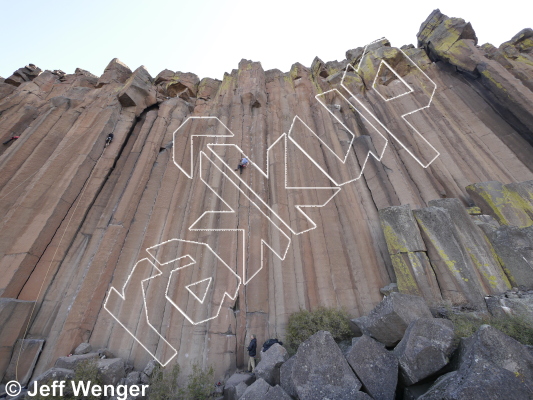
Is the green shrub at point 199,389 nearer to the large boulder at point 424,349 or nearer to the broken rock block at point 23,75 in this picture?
the large boulder at point 424,349

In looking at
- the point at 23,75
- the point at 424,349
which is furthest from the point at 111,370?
the point at 23,75

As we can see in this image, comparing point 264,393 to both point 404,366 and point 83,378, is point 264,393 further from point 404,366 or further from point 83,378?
point 83,378

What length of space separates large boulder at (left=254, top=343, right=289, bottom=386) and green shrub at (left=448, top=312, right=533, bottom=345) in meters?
3.53

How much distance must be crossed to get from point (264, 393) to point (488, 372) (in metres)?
3.43

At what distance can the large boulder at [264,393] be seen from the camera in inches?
170

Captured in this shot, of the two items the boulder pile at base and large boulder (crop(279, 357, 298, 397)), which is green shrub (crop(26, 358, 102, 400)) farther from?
large boulder (crop(279, 357, 298, 397))

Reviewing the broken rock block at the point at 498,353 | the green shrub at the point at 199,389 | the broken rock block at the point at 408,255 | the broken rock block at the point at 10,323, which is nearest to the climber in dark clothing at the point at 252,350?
the green shrub at the point at 199,389

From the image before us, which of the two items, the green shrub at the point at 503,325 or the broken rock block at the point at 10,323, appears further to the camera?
the broken rock block at the point at 10,323

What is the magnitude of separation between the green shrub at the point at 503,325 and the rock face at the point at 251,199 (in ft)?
2.37

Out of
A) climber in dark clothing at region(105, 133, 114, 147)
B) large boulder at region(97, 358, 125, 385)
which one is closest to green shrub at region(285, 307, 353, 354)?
large boulder at region(97, 358, 125, 385)

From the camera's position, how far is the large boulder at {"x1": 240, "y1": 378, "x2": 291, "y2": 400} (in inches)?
170

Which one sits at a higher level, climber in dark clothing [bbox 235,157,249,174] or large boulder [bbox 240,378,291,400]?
climber in dark clothing [bbox 235,157,249,174]

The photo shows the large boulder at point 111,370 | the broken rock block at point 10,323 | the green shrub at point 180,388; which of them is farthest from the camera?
the broken rock block at point 10,323

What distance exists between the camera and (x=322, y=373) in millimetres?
4500
